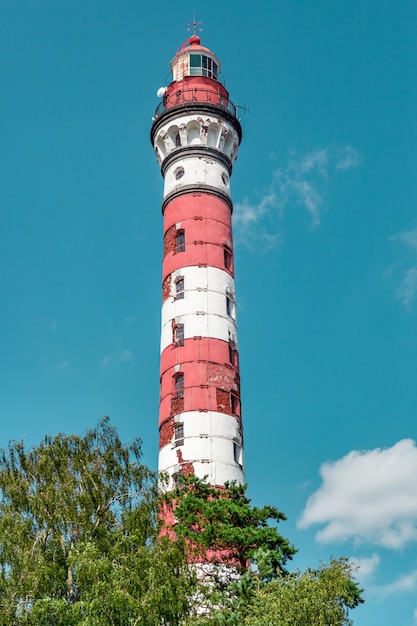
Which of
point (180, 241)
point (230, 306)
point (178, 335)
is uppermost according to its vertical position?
point (180, 241)

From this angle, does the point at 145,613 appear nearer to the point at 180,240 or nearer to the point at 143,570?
the point at 143,570

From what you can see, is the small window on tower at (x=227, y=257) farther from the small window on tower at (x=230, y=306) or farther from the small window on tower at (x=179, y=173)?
the small window on tower at (x=179, y=173)

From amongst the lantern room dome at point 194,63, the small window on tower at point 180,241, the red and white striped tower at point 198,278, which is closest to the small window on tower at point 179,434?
the red and white striped tower at point 198,278

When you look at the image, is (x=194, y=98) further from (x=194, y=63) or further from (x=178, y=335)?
(x=178, y=335)

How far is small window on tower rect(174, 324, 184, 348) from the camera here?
145 ft

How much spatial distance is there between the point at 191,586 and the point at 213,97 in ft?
116

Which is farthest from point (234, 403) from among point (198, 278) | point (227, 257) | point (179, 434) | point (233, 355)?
point (227, 257)

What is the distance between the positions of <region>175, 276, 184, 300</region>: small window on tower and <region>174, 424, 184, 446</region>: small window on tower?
780 centimetres

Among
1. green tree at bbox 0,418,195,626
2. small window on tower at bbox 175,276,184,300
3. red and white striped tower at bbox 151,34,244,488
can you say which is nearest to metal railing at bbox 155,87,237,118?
red and white striped tower at bbox 151,34,244,488

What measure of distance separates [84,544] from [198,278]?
23295 mm

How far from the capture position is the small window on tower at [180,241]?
155ft

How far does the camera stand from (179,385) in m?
43.2

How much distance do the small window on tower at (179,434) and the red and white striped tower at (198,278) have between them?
0.02 metres

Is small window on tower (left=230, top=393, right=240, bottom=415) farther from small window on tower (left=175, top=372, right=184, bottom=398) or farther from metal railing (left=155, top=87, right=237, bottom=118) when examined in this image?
metal railing (left=155, top=87, right=237, bottom=118)
